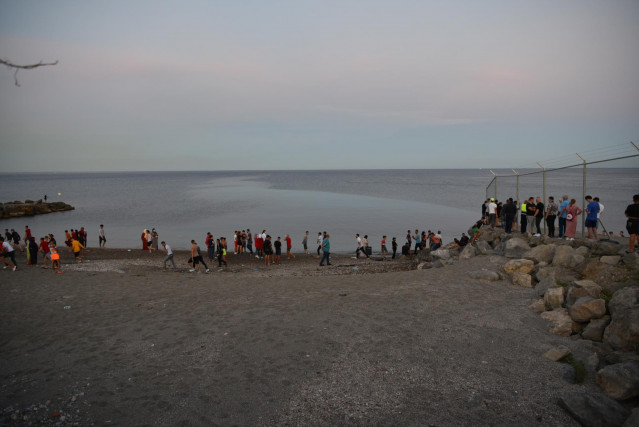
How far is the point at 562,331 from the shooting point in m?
7.64

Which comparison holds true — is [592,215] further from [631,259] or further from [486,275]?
[486,275]

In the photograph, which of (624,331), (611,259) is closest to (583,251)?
(611,259)

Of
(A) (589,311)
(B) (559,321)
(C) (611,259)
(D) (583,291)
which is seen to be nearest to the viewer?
(A) (589,311)

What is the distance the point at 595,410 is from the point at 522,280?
5.90 meters

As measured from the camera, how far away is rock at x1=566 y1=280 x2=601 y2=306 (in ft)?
26.8

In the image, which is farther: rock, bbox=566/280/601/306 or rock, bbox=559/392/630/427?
rock, bbox=566/280/601/306

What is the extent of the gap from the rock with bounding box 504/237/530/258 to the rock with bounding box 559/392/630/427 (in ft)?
25.9

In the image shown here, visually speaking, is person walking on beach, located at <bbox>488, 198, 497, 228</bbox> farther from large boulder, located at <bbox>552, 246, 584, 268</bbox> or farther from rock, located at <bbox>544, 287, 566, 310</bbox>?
A: rock, located at <bbox>544, 287, 566, 310</bbox>

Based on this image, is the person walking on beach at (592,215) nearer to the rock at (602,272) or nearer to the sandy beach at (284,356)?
the rock at (602,272)

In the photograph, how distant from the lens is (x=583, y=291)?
8234 millimetres

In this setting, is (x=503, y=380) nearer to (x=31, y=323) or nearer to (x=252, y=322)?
(x=252, y=322)

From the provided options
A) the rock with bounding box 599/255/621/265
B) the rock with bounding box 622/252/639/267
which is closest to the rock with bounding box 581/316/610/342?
the rock with bounding box 622/252/639/267

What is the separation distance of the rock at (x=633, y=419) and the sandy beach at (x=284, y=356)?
66 cm

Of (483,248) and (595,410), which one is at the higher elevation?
(483,248)
